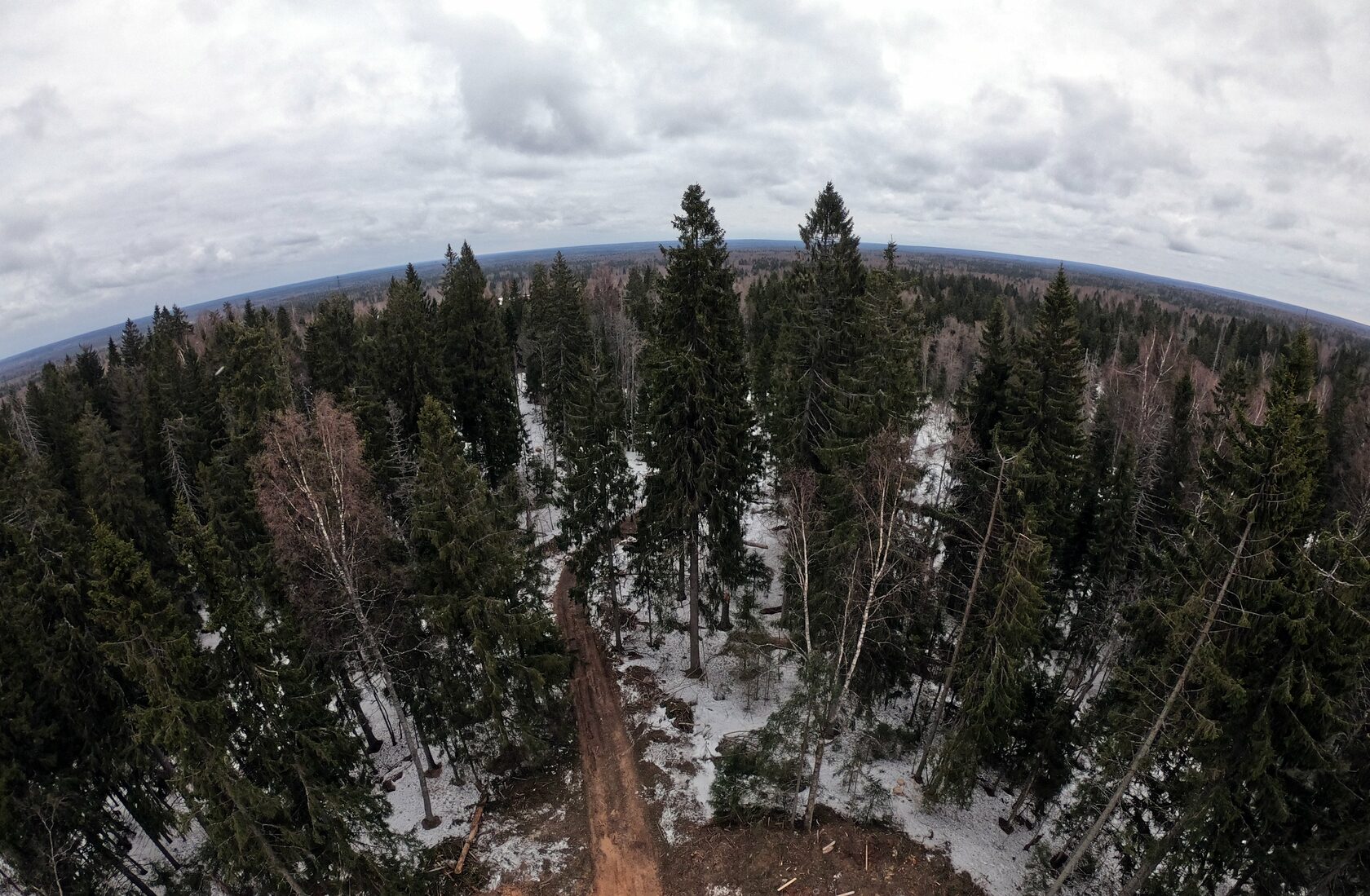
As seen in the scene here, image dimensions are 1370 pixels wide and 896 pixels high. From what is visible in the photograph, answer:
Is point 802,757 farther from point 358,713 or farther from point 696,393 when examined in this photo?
point 358,713

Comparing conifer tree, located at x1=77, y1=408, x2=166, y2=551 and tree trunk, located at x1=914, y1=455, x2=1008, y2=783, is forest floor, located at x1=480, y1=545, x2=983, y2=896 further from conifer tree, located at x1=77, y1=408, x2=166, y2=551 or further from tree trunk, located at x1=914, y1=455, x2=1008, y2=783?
conifer tree, located at x1=77, y1=408, x2=166, y2=551

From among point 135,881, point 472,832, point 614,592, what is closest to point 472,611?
point 472,832

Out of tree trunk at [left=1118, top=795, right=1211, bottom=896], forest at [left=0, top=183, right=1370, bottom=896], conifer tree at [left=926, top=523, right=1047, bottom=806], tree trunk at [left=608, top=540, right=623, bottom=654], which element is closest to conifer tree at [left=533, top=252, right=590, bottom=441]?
forest at [left=0, top=183, right=1370, bottom=896]

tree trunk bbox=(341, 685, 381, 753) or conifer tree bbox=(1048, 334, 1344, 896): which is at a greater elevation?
conifer tree bbox=(1048, 334, 1344, 896)

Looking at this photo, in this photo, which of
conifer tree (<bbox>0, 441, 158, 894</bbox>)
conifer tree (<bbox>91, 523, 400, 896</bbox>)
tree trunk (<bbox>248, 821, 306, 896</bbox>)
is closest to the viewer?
conifer tree (<bbox>91, 523, 400, 896</bbox>)

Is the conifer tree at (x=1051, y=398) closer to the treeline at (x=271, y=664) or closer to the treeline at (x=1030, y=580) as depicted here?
the treeline at (x=1030, y=580)
